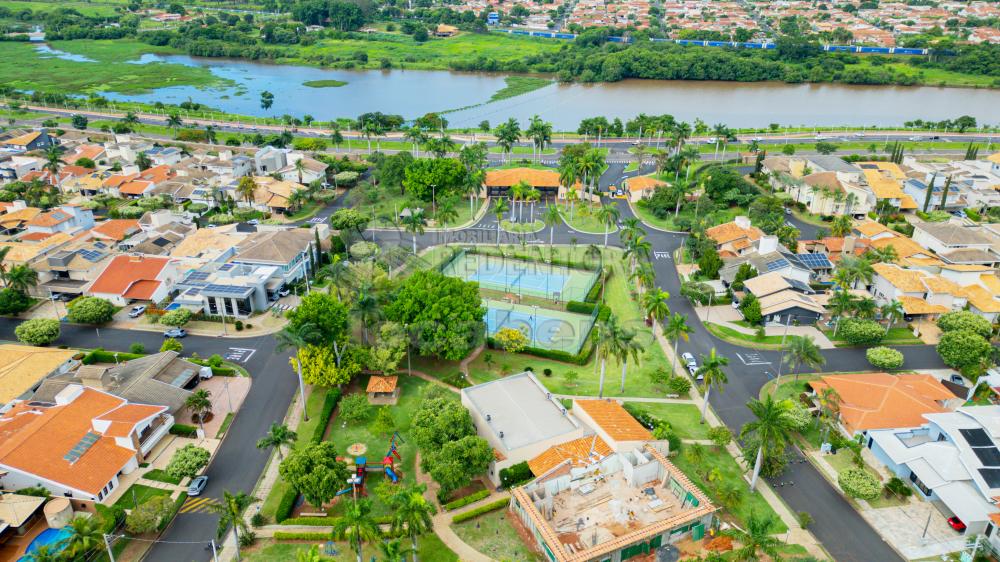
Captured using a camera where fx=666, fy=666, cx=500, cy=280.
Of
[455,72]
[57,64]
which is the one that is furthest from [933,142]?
[57,64]

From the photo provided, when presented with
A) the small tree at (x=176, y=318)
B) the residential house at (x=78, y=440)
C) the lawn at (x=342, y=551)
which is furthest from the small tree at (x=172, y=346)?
the lawn at (x=342, y=551)

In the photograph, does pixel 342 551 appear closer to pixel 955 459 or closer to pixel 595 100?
pixel 955 459

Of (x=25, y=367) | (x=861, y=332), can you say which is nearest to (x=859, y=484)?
(x=861, y=332)

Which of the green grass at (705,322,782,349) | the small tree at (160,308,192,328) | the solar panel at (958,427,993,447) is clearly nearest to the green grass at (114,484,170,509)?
the small tree at (160,308,192,328)

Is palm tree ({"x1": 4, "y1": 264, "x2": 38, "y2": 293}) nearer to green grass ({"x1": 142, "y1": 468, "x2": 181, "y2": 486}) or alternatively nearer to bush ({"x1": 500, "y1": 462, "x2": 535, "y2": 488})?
green grass ({"x1": 142, "y1": 468, "x2": 181, "y2": 486})

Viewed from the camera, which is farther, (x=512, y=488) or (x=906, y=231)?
(x=906, y=231)

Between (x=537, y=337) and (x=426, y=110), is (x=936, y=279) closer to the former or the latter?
(x=537, y=337)
